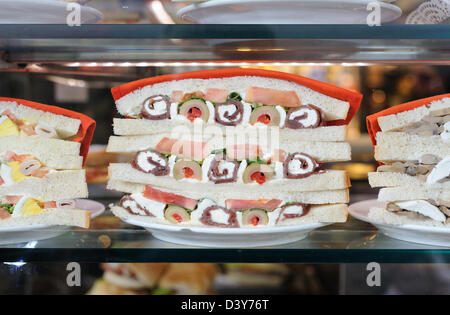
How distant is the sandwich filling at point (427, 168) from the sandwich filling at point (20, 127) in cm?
87

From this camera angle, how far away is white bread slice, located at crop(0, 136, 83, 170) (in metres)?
1.21

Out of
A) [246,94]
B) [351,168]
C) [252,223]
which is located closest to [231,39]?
[246,94]

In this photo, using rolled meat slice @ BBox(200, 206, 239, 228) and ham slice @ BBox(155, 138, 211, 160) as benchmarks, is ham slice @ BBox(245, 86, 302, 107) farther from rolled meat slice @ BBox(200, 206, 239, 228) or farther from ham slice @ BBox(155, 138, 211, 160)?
rolled meat slice @ BBox(200, 206, 239, 228)

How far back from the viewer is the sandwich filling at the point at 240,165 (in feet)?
3.89

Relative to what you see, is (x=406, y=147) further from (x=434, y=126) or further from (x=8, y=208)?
(x=8, y=208)

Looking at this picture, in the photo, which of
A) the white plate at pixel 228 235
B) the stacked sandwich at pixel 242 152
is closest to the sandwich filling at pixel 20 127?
the stacked sandwich at pixel 242 152

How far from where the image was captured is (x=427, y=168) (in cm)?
119

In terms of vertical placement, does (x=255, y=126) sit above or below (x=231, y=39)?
below

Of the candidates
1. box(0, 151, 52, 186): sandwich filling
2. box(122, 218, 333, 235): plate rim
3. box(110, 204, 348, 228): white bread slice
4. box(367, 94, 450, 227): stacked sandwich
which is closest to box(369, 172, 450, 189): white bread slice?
box(367, 94, 450, 227): stacked sandwich

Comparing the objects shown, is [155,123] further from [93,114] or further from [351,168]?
[351,168]

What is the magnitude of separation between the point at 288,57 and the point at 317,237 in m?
0.49

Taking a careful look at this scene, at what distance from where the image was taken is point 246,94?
3.95 feet

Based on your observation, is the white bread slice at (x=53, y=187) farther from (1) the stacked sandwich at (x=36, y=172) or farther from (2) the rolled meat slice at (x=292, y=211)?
(2) the rolled meat slice at (x=292, y=211)
